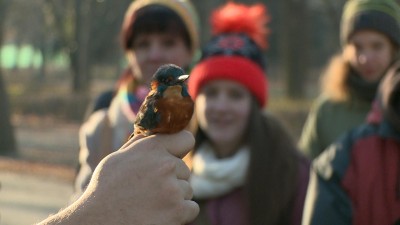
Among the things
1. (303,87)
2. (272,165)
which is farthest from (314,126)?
(303,87)

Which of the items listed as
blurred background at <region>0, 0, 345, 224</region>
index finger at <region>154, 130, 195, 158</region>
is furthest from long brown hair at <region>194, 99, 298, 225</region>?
blurred background at <region>0, 0, 345, 224</region>

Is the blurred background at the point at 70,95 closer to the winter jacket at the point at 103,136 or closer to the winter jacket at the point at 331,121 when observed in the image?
the winter jacket at the point at 331,121

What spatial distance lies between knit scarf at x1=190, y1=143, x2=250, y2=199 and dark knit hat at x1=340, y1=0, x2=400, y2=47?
1.08 meters

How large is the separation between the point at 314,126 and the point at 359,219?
1763 millimetres

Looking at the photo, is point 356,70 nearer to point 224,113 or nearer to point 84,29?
point 224,113

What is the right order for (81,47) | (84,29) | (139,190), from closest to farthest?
(139,190) → (84,29) → (81,47)

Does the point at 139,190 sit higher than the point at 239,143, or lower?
higher

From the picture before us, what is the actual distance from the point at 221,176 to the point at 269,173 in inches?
8.2

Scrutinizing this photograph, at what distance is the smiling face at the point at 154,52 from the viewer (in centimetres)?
358

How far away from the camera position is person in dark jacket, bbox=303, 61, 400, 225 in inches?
103

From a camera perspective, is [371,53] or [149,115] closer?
[149,115]

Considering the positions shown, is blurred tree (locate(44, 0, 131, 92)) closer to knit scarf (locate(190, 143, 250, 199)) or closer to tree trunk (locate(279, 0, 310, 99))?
tree trunk (locate(279, 0, 310, 99))

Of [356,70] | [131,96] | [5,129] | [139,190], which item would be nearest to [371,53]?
[356,70]

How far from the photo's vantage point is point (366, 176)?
262 cm
